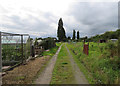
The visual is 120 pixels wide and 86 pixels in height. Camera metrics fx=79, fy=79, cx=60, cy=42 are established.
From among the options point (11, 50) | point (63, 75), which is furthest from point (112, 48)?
point (11, 50)

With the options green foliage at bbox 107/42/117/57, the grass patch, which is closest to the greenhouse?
the grass patch

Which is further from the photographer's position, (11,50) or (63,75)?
(11,50)

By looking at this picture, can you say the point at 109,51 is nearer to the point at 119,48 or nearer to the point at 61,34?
the point at 119,48

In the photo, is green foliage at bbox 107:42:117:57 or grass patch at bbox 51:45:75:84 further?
green foliage at bbox 107:42:117:57

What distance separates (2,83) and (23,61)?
8.52 ft

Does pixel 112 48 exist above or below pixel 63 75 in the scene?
above

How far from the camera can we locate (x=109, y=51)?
4.74 m

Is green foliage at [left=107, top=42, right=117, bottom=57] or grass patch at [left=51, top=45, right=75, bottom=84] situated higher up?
green foliage at [left=107, top=42, right=117, bottom=57]

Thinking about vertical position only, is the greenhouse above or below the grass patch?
above

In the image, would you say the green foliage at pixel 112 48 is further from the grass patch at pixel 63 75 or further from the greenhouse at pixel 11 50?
the greenhouse at pixel 11 50

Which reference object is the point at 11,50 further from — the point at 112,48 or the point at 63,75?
the point at 112,48

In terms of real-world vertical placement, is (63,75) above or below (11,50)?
below

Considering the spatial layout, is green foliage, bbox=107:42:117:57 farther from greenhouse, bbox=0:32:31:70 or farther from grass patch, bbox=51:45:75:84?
greenhouse, bbox=0:32:31:70

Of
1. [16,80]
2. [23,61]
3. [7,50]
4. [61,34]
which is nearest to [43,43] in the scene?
[23,61]
